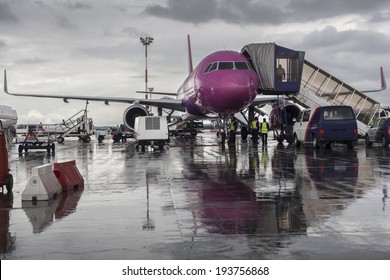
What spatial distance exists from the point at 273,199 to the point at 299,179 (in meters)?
3.27

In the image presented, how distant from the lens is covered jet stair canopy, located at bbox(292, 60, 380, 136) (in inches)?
1281

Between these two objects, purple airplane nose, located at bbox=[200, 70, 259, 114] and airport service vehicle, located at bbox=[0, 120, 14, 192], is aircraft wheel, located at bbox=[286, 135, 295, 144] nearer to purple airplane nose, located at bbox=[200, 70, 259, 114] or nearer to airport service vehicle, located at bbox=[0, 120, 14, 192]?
purple airplane nose, located at bbox=[200, 70, 259, 114]

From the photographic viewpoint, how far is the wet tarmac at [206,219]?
5637mm

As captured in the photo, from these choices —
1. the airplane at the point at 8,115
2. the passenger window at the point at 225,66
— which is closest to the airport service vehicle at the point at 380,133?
the passenger window at the point at 225,66

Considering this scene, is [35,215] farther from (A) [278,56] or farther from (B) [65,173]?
(A) [278,56]

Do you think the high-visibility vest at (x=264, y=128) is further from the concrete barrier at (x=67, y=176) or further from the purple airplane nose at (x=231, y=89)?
the concrete barrier at (x=67, y=176)

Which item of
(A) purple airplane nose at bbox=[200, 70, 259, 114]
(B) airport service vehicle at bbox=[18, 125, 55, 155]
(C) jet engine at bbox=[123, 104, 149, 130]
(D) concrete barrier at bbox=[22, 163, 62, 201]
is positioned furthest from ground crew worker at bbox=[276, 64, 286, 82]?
(D) concrete barrier at bbox=[22, 163, 62, 201]

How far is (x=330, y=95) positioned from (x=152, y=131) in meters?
12.2

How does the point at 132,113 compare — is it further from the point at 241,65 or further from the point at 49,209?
the point at 49,209

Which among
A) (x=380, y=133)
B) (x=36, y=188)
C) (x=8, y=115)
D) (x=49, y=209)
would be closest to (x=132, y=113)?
(x=380, y=133)

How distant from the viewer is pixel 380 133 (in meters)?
27.3

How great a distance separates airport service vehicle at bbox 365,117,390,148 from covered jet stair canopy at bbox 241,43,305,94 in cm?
493
